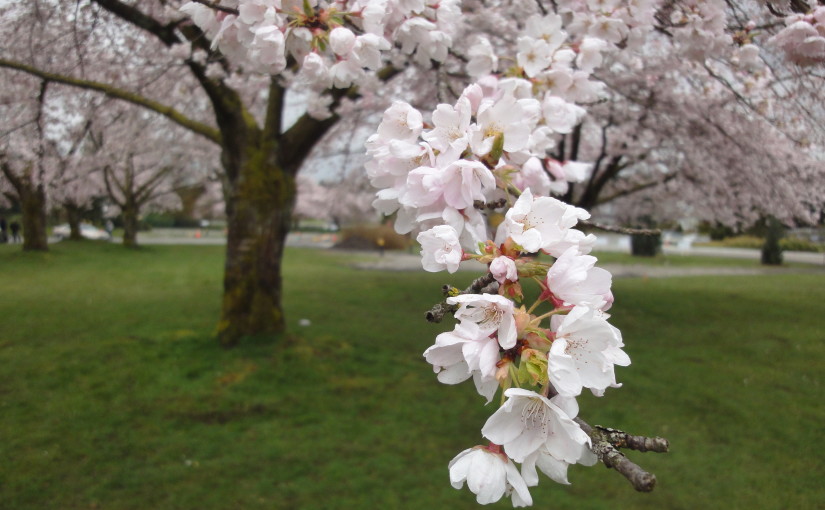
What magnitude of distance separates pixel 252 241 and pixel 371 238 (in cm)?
1742

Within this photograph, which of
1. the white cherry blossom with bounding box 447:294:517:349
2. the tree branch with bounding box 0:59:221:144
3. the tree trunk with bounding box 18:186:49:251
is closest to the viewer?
the white cherry blossom with bounding box 447:294:517:349

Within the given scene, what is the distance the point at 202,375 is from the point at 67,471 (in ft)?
5.77

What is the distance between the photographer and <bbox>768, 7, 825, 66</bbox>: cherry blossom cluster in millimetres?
1738

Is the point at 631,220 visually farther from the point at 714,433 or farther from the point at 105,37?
the point at 105,37

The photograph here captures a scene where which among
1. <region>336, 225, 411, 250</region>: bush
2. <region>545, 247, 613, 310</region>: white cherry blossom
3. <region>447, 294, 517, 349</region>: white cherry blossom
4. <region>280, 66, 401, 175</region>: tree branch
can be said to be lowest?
<region>336, 225, 411, 250</region>: bush

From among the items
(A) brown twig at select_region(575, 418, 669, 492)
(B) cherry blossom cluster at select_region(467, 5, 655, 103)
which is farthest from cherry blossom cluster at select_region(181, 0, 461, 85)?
(A) brown twig at select_region(575, 418, 669, 492)

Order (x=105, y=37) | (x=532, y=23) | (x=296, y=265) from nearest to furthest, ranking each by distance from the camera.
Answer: (x=532, y=23), (x=105, y=37), (x=296, y=265)

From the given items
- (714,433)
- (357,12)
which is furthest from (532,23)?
(714,433)

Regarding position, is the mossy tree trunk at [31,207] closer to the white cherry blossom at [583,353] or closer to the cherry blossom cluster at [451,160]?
the cherry blossom cluster at [451,160]

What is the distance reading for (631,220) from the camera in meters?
13.9

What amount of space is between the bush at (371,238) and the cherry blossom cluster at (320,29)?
1998 cm

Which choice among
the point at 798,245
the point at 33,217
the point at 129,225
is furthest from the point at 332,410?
the point at 129,225

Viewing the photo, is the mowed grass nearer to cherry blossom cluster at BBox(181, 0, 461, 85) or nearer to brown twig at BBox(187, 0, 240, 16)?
cherry blossom cluster at BBox(181, 0, 461, 85)

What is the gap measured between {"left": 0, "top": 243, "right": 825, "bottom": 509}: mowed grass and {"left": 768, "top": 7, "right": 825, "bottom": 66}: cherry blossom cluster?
172cm
